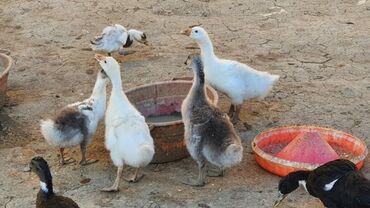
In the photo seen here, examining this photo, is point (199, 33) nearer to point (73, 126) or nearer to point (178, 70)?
point (178, 70)

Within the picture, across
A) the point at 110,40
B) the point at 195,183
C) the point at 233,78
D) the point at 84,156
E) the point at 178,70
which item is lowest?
the point at 178,70

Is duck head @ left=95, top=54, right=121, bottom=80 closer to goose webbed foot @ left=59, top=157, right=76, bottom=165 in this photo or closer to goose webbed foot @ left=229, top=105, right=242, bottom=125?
goose webbed foot @ left=59, top=157, right=76, bottom=165

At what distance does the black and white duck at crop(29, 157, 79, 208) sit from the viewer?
455 centimetres

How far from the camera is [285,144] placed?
6.18 meters

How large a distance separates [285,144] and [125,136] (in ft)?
5.22

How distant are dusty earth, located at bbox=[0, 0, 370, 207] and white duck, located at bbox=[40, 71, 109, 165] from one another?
24 cm

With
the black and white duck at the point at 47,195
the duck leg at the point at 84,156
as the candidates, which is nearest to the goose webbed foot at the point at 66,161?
the duck leg at the point at 84,156

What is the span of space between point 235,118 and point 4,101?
2387 millimetres

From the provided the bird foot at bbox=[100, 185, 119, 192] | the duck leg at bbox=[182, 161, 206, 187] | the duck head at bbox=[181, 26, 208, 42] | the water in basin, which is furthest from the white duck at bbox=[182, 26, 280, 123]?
the bird foot at bbox=[100, 185, 119, 192]

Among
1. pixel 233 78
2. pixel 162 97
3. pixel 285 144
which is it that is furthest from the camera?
pixel 162 97

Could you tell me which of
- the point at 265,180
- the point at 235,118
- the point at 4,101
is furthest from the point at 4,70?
the point at 265,180

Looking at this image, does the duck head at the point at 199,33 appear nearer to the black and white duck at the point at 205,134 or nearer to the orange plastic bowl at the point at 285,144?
the black and white duck at the point at 205,134

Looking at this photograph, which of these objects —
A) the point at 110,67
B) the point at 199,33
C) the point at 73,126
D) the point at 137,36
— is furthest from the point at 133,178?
Answer: the point at 137,36

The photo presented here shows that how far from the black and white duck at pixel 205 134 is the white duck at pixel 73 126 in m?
0.83
